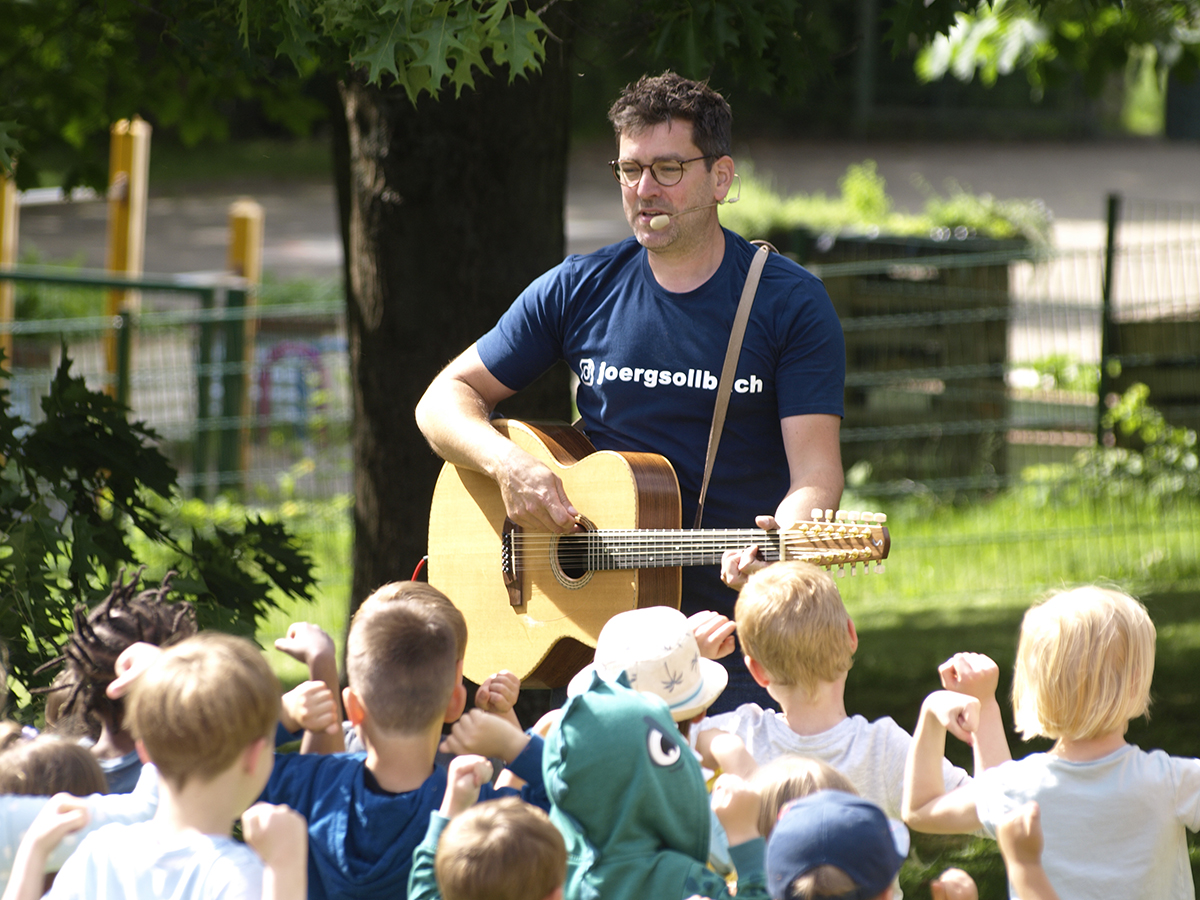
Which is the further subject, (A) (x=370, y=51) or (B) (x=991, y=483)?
(B) (x=991, y=483)

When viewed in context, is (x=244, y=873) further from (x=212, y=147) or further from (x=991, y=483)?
(x=212, y=147)

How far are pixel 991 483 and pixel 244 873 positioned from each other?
6.40 m

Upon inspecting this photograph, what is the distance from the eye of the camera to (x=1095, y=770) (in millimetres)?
2389

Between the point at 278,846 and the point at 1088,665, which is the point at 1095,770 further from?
the point at 278,846

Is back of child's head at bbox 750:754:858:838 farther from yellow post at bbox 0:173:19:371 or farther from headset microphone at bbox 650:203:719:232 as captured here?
yellow post at bbox 0:173:19:371

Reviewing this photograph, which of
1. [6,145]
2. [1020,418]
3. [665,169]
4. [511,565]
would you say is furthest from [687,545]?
[1020,418]

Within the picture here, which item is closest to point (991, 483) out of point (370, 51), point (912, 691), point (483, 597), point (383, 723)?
point (912, 691)

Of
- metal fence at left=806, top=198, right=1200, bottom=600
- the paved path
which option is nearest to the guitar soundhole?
metal fence at left=806, top=198, right=1200, bottom=600

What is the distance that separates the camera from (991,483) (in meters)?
7.98

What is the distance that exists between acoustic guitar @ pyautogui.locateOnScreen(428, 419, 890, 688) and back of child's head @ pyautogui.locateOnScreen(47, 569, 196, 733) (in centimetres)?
96

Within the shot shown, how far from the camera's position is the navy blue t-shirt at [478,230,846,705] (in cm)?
326

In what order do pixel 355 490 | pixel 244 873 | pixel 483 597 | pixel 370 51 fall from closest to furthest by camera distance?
1. pixel 244 873
2. pixel 370 51
3. pixel 483 597
4. pixel 355 490

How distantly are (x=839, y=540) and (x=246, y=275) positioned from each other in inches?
274

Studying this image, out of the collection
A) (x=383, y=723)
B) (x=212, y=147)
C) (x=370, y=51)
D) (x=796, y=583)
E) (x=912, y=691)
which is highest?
(x=212, y=147)
